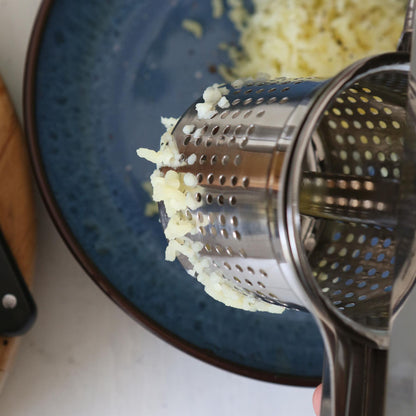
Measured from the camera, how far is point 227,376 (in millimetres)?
697

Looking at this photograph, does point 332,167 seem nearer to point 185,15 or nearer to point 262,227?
point 262,227

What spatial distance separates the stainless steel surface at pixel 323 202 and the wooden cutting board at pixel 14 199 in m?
0.24

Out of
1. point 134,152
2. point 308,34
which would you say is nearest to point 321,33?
point 308,34

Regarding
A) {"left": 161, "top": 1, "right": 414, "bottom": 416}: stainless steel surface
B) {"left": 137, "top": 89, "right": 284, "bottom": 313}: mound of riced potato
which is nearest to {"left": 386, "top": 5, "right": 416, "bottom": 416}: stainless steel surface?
{"left": 161, "top": 1, "right": 414, "bottom": 416}: stainless steel surface

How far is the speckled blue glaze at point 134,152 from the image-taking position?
62 cm

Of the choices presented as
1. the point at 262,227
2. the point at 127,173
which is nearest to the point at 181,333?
the point at 127,173

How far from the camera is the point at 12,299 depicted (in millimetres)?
574

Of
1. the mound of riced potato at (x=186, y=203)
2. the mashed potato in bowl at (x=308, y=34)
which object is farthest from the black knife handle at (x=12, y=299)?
the mashed potato in bowl at (x=308, y=34)

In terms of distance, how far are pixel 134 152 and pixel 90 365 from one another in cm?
28

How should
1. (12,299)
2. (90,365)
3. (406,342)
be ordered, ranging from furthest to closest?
(90,365)
(12,299)
(406,342)

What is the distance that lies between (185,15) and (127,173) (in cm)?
21

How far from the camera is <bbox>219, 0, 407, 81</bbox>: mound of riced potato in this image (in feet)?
2.13

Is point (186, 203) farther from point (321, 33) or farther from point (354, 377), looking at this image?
point (321, 33)

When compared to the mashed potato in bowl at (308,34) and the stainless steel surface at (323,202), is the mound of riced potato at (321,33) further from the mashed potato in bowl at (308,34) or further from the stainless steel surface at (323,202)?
the stainless steel surface at (323,202)
